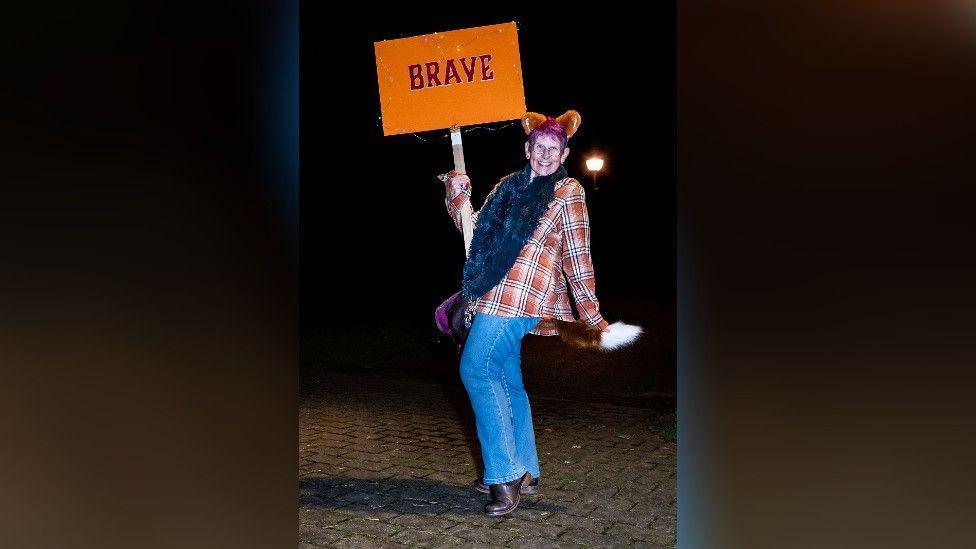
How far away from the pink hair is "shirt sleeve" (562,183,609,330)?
0.84 ft

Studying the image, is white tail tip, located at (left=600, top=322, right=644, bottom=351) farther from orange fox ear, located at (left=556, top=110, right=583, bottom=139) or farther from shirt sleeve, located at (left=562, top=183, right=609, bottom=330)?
orange fox ear, located at (left=556, top=110, right=583, bottom=139)

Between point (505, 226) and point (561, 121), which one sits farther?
point (561, 121)

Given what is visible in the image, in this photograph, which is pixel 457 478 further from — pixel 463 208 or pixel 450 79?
pixel 450 79

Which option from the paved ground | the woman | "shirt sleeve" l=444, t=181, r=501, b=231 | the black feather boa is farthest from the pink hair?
the paved ground

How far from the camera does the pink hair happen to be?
14.6 feet

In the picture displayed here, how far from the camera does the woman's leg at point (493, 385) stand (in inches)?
175

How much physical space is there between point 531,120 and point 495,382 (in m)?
1.39

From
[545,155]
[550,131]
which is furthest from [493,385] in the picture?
[550,131]

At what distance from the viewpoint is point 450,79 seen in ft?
15.6

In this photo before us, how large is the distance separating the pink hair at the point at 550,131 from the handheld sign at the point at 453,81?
0.21 meters

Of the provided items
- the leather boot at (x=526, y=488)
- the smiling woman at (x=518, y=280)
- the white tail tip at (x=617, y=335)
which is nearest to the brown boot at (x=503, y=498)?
the smiling woman at (x=518, y=280)

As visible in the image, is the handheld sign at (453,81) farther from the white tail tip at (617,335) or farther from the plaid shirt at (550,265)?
the white tail tip at (617,335)
